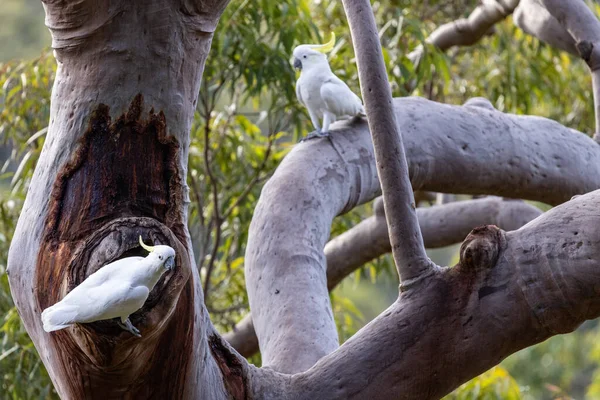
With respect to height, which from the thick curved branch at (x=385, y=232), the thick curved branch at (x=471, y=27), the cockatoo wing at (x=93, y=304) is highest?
the thick curved branch at (x=471, y=27)

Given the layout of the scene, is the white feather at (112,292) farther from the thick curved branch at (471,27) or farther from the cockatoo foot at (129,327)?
the thick curved branch at (471,27)

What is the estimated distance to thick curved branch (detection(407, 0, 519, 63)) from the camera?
331cm

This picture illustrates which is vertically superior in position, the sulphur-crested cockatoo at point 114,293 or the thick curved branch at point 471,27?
the thick curved branch at point 471,27

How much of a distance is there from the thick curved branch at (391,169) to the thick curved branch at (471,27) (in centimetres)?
199

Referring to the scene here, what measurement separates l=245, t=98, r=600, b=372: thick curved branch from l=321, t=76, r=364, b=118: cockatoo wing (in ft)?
0.15

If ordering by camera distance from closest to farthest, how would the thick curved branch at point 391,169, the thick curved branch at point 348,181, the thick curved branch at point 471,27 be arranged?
the thick curved branch at point 391,169 < the thick curved branch at point 348,181 < the thick curved branch at point 471,27

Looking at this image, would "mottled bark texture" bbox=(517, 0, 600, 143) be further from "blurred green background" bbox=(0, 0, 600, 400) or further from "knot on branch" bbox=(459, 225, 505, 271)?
"knot on branch" bbox=(459, 225, 505, 271)

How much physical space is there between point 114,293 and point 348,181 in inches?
39.8

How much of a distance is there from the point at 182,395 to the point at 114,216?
252 mm

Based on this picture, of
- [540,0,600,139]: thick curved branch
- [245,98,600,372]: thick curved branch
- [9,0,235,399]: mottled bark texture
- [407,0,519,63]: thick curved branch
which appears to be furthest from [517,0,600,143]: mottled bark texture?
[9,0,235,399]: mottled bark texture

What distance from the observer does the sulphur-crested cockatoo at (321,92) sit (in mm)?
1977

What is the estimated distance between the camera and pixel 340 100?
196 centimetres

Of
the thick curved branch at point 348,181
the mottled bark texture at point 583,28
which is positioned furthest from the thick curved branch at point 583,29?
the thick curved branch at point 348,181

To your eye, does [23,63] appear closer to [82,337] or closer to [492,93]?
[492,93]
